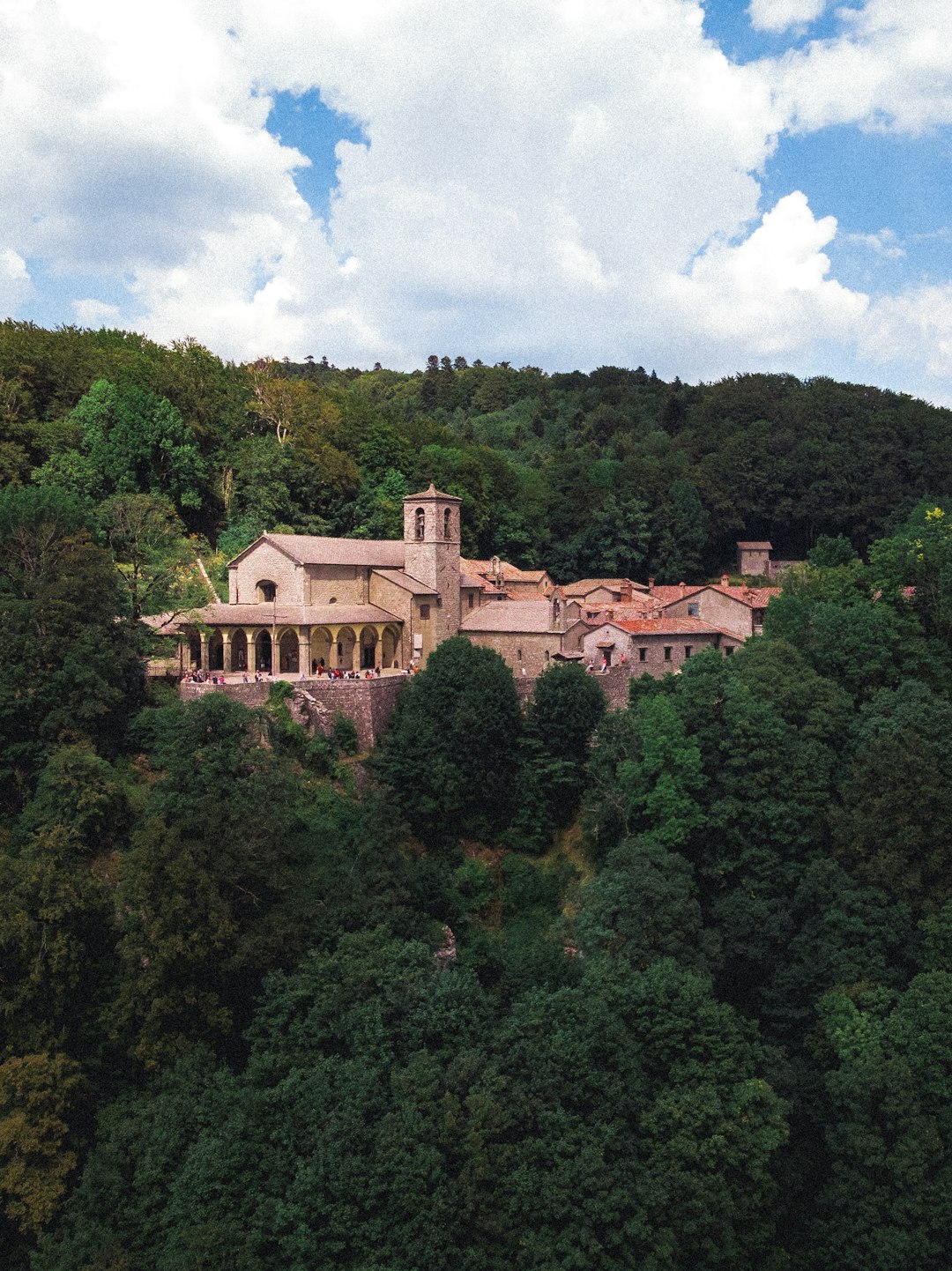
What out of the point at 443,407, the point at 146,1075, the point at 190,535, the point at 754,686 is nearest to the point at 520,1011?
the point at 146,1075

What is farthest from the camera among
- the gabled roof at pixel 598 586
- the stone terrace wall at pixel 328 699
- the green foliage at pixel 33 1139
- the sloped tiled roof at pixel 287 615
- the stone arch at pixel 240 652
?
the gabled roof at pixel 598 586

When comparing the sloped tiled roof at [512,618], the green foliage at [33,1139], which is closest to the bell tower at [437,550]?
the sloped tiled roof at [512,618]

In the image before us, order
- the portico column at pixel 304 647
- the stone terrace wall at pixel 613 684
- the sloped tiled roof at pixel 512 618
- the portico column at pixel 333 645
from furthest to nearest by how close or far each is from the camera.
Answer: the sloped tiled roof at pixel 512 618, the portico column at pixel 333 645, the stone terrace wall at pixel 613 684, the portico column at pixel 304 647

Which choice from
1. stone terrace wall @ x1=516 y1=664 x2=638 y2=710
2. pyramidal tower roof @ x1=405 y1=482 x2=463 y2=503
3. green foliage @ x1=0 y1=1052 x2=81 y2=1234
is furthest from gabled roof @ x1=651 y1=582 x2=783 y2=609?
green foliage @ x1=0 y1=1052 x2=81 y2=1234

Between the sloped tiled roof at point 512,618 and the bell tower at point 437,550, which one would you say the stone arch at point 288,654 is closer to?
the bell tower at point 437,550

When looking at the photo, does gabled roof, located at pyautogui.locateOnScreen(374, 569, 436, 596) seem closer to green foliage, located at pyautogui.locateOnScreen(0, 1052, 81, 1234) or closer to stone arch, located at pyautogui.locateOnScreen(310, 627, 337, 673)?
stone arch, located at pyautogui.locateOnScreen(310, 627, 337, 673)

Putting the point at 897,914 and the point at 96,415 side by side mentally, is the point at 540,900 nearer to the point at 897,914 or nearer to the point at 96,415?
the point at 897,914

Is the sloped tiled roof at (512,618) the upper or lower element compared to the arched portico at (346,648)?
upper
